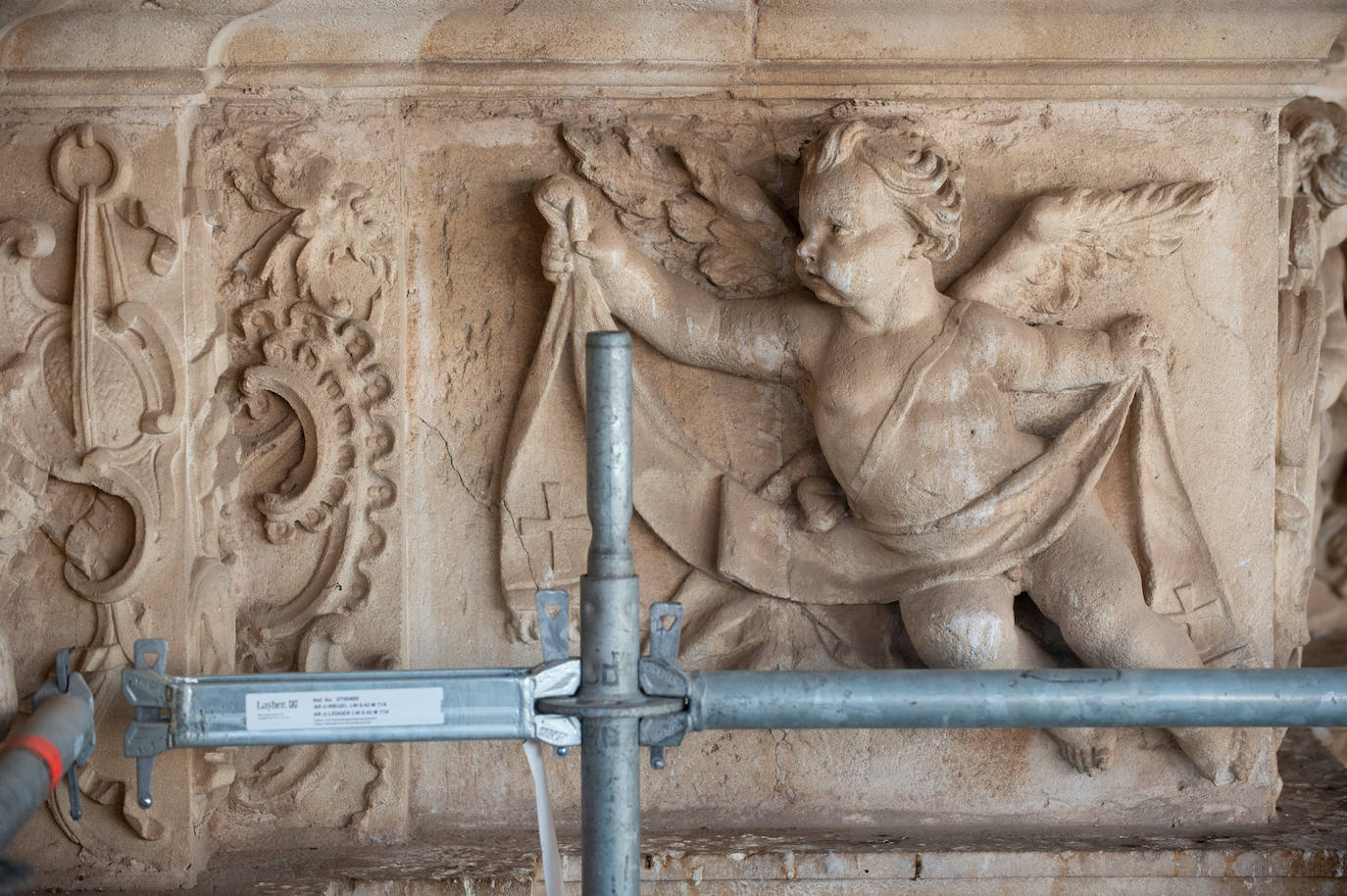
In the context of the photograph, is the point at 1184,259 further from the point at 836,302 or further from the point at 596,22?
the point at 596,22

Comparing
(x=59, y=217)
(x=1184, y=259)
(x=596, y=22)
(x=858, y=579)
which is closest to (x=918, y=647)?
(x=858, y=579)

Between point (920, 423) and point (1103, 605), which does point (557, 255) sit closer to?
point (920, 423)

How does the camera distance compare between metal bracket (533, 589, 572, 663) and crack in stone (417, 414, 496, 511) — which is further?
crack in stone (417, 414, 496, 511)

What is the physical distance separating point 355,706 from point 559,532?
0.85 m

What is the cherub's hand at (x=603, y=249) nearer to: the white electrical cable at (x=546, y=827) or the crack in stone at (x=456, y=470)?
the crack in stone at (x=456, y=470)

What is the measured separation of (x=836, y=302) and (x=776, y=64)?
0.57 metres

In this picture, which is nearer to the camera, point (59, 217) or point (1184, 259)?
point (59, 217)

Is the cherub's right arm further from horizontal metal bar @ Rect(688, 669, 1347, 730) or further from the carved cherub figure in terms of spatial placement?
horizontal metal bar @ Rect(688, 669, 1347, 730)

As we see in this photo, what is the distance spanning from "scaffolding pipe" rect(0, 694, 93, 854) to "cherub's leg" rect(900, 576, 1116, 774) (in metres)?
1.76

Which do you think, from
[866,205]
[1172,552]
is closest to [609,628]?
[866,205]

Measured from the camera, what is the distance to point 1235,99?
335cm

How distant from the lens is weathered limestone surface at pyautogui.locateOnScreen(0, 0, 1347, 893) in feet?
10.3

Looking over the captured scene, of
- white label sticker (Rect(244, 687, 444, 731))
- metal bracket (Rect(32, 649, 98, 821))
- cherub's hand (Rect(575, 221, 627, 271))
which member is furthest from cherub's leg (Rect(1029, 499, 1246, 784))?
metal bracket (Rect(32, 649, 98, 821))

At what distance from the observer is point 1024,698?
264cm
